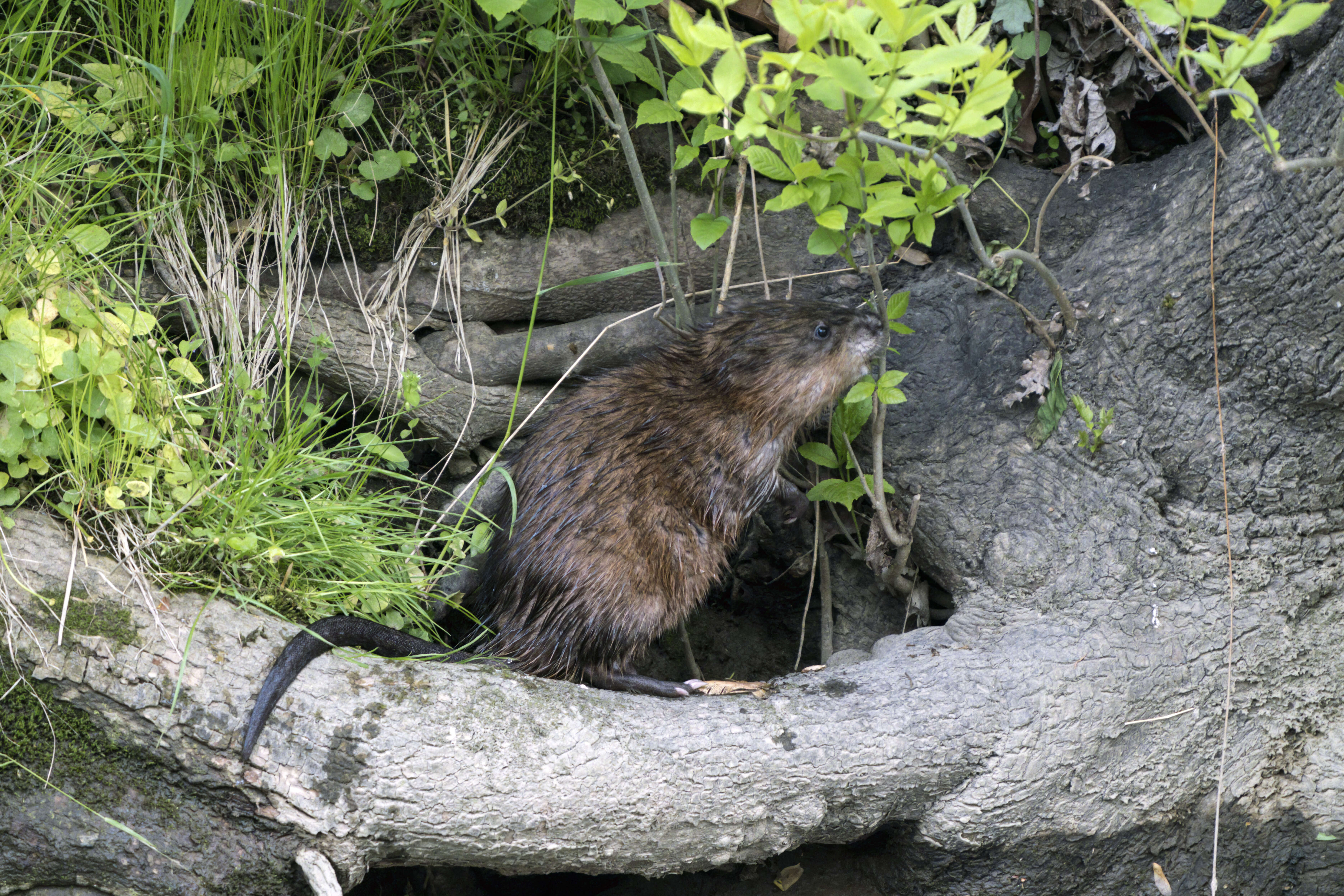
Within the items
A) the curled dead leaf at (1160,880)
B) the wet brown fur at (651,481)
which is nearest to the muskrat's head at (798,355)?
the wet brown fur at (651,481)

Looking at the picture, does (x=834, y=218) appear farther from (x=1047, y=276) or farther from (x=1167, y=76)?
(x=1167, y=76)

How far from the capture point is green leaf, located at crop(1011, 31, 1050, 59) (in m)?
3.10

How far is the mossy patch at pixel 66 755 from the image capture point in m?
2.15

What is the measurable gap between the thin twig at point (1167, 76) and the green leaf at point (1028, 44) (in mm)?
170

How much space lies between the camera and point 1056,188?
9.30 feet

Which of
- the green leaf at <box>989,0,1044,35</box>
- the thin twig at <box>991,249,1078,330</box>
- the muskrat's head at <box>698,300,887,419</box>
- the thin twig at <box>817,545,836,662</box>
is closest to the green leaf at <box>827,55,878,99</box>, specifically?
the thin twig at <box>991,249,1078,330</box>

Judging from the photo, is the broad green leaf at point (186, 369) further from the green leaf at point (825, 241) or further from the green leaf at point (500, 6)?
the green leaf at point (825, 241)

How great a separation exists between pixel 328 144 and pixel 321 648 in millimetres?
1497

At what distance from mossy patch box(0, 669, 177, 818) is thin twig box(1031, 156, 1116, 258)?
8.32 feet

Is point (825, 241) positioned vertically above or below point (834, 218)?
below

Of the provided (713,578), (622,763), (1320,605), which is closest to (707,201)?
(713,578)

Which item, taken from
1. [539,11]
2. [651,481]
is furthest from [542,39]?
[651,481]

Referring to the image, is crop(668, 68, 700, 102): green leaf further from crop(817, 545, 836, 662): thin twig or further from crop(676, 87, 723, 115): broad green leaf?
crop(817, 545, 836, 662): thin twig

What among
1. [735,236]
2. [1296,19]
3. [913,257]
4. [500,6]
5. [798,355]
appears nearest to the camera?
[1296,19]
